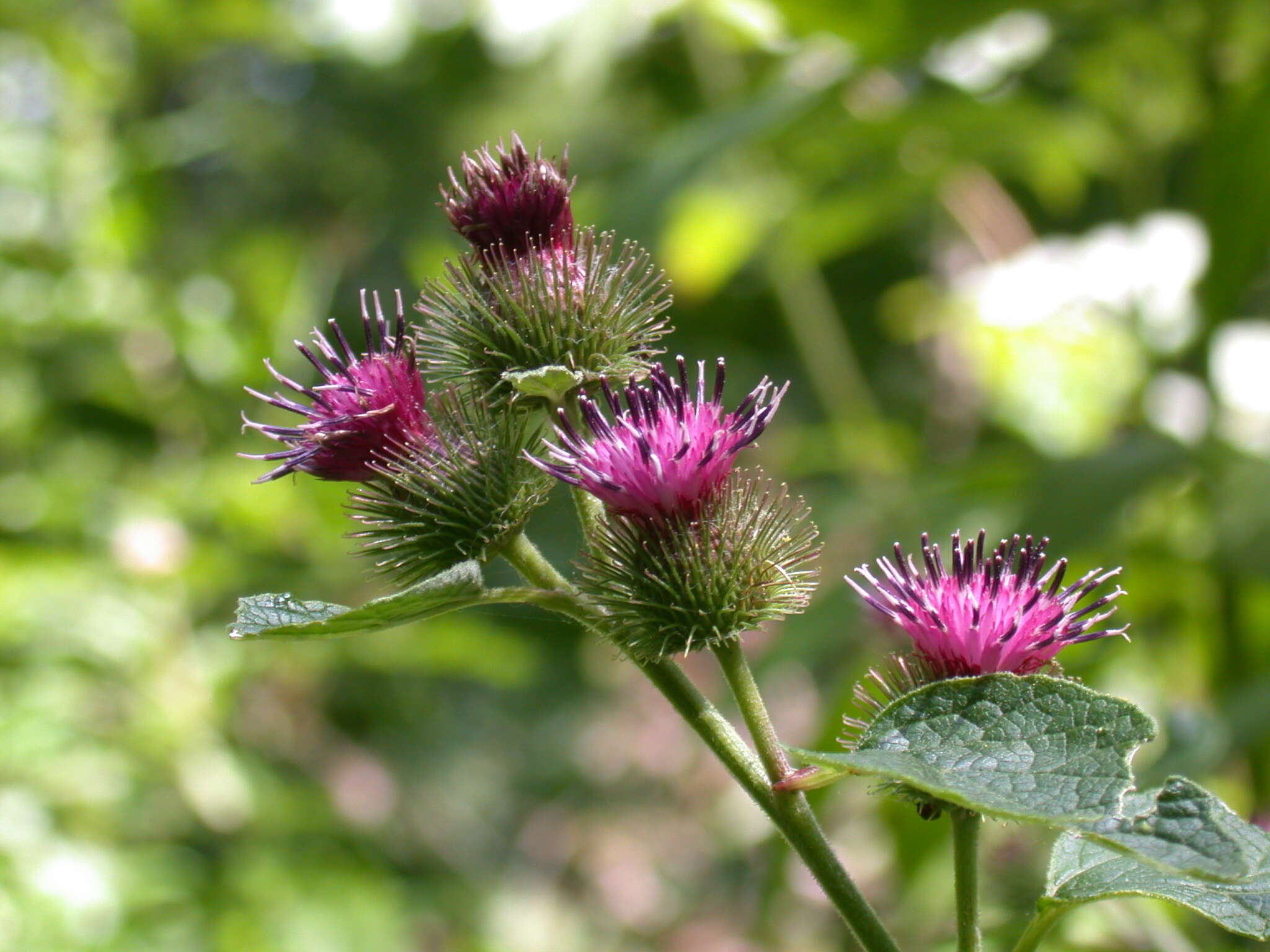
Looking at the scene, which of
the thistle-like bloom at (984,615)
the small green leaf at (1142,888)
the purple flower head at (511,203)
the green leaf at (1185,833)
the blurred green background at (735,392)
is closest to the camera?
the green leaf at (1185,833)

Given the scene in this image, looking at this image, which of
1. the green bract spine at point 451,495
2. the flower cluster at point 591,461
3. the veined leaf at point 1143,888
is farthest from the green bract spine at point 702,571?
the veined leaf at point 1143,888

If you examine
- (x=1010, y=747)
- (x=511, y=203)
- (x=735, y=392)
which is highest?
(x=735, y=392)

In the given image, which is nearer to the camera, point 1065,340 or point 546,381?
point 546,381

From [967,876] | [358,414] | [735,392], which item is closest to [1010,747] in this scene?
[967,876]

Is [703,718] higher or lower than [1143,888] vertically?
higher

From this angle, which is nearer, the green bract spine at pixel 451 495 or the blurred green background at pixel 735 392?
the green bract spine at pixel 451 495

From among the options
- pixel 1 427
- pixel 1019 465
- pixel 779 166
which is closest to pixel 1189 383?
pixel 1019 465

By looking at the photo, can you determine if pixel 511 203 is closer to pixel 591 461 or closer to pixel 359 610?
pixel 591 461

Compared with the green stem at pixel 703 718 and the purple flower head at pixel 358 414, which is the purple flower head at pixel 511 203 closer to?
the purple flower head at pixel 358 414
